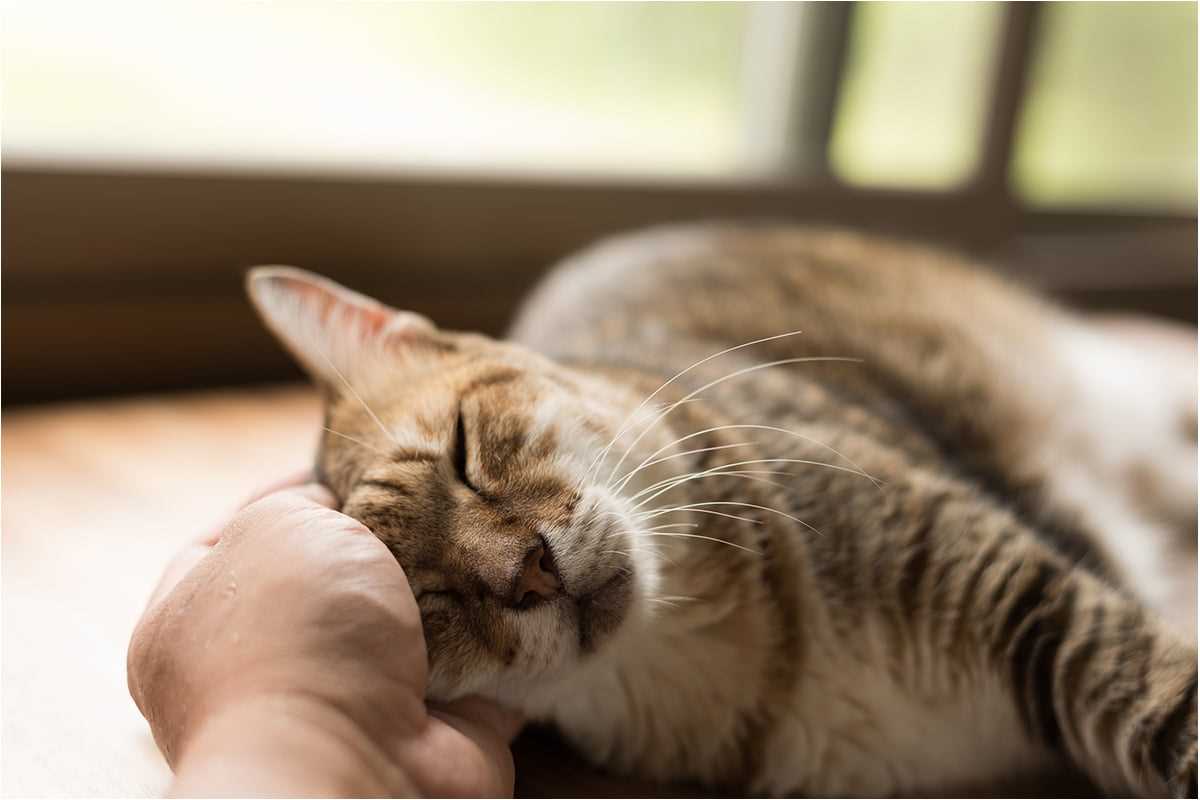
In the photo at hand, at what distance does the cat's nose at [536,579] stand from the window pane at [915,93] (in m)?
2.63

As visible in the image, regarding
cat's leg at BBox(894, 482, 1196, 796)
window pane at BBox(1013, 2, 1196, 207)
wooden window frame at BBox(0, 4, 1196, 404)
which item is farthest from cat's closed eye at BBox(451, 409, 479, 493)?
window pane at BBox(1013, 2, 1196, 207)

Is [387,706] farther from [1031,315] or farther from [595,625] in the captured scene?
[1031,315]

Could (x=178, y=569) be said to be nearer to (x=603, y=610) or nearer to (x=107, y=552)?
(x=603, y=610)

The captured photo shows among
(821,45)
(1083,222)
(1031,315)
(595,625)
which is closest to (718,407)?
(595,625)

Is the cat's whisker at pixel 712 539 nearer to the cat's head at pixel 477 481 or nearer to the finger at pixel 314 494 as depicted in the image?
the cat's head at pixel 477 481

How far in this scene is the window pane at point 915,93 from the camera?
3316mm

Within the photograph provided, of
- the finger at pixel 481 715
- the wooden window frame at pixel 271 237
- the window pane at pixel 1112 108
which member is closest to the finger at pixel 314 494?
the finger at pixel 481 715

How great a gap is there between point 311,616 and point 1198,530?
1.67m

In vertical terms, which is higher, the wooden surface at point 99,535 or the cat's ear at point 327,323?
the cat's ear at point 327,323

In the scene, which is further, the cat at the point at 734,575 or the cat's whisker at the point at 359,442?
the cat's whisker at the point at 359,442

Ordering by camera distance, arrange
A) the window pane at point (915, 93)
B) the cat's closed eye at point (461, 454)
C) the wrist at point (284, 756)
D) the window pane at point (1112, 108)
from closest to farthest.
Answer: the wrist at point (284, 756)
the cat's closed eye at point (461, 454)
the window pane at point (915, 93)
the window pane at point (1112, 108)

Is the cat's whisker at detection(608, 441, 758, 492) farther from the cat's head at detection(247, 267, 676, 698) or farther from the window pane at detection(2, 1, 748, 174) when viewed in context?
the window pane at detection(2, 1, 748, 174)

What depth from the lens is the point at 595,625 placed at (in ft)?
3.62

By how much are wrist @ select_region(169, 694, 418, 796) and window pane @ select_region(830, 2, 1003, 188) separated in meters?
2.90
